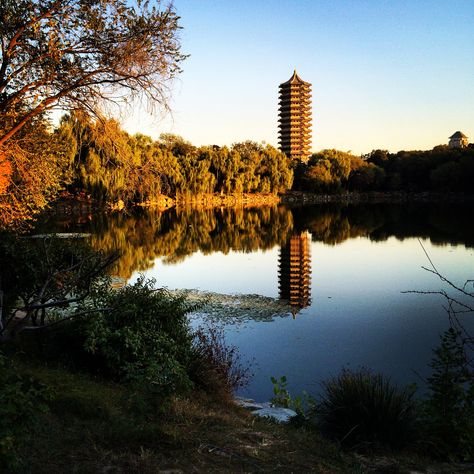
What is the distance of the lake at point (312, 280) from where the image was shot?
408 inches

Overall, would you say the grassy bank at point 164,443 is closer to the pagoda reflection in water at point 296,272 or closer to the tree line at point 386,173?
the pagoda reflection in water at point 296,272

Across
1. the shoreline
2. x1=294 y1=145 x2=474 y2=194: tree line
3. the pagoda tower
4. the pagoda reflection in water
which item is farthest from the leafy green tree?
A: the pagoda tower

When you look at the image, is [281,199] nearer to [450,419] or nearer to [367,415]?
[367,415]

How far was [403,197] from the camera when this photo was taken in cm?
8000

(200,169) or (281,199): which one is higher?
(200,169)

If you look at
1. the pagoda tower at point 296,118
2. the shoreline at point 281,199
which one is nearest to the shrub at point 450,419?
the shoreline at point 281,199

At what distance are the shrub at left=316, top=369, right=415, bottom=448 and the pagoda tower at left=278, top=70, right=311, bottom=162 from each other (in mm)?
100211

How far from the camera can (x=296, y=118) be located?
10500 centimetres

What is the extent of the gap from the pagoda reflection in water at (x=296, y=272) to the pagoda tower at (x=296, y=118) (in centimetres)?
7494

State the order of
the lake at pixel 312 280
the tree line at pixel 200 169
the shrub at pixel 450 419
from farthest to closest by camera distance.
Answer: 1. the tree line at pixel 200 169
2. the lake at pixel 312 280
3. the shrub at pixel 450 419

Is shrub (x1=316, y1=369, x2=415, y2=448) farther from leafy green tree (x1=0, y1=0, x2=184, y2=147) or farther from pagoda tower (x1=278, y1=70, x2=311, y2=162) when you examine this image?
pagoda tower (x1=278, y1=70, x2=311, y2=162)

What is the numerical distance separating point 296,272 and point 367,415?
52.0 feet

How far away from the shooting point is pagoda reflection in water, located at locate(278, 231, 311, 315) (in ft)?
53.2

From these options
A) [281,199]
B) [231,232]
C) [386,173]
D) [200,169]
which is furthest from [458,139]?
[231,232]
